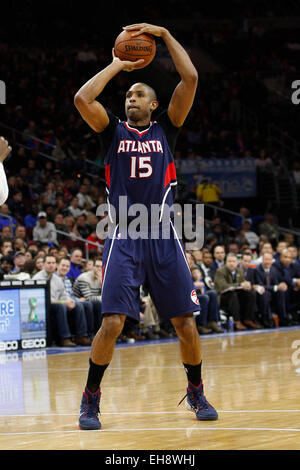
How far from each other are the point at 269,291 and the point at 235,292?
109cm

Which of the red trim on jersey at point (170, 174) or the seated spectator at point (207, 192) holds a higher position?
the seated spectator at point (207, 192)

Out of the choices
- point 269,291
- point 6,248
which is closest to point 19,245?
point 6,248

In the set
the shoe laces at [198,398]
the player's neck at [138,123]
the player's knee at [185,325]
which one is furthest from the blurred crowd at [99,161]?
the shoe laces at [198,398]

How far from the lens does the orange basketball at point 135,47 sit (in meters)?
5.41

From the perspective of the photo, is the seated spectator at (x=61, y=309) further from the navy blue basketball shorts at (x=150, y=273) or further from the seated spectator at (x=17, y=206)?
the navy blue basketball shorts at (x=150, y=273)

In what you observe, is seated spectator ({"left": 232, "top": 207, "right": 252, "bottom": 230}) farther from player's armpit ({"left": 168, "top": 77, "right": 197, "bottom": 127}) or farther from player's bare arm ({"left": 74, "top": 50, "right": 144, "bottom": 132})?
player's bare arm ({"left": 74, "top": 50, "right": 144, "bottom": 132})

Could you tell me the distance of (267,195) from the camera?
2291 cm

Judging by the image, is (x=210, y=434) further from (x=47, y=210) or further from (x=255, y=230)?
(x=255, y=230)

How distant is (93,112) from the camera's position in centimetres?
538

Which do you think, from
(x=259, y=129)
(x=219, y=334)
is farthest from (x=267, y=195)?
(x=219, y=334)

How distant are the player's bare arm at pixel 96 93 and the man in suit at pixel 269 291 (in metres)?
9.99

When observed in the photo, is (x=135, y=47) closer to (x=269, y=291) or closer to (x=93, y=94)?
(x=93, y=94)

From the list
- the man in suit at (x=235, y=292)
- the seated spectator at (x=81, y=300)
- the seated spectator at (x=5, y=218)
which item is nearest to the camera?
the seated spectator at (x=81, y=300)

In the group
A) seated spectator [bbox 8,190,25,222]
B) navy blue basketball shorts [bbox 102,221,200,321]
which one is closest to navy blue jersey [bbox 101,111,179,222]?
navy blue basketball shorts [bbox 102,221,200,321]
